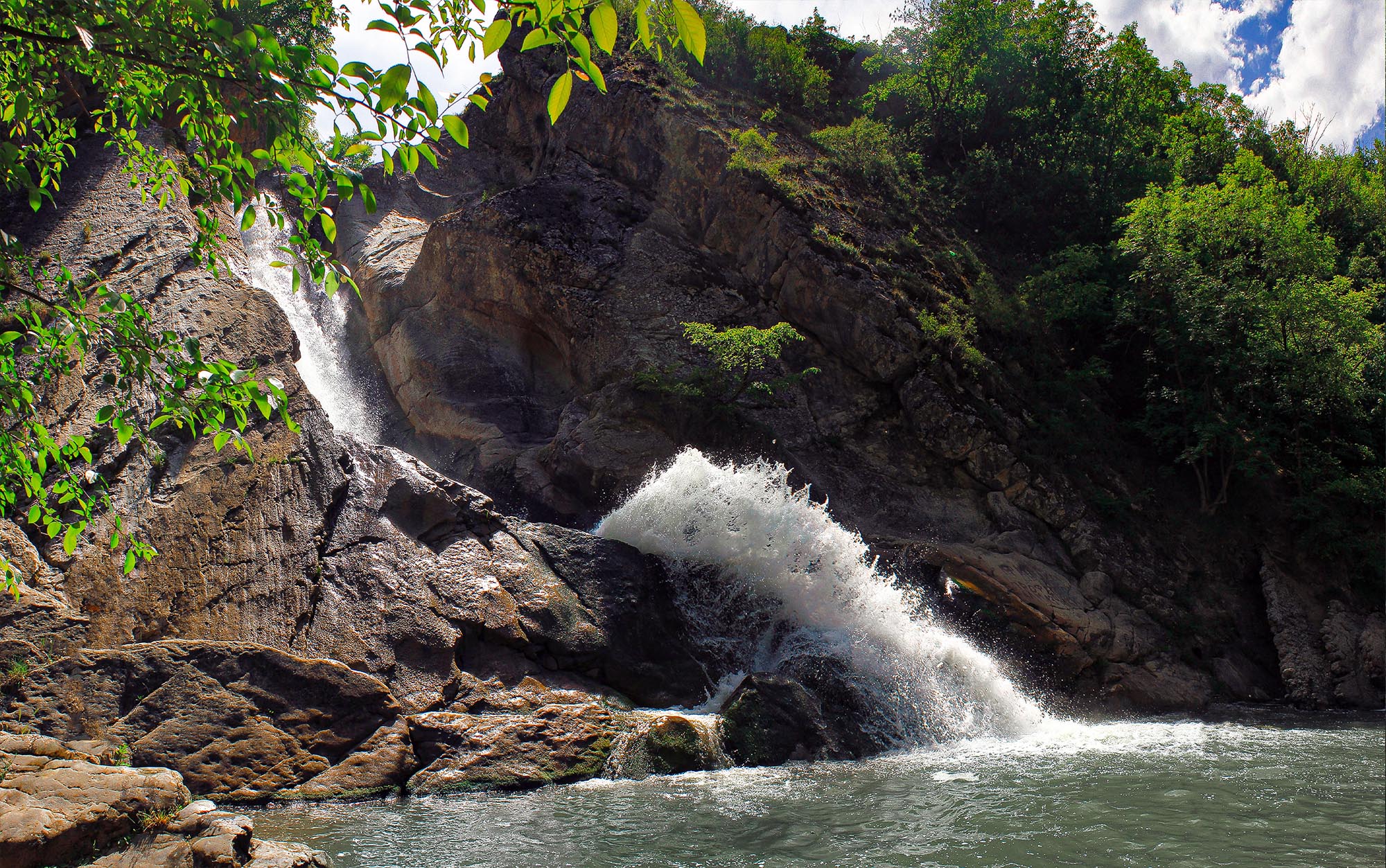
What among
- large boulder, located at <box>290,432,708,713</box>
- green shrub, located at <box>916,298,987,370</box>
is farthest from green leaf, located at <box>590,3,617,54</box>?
green shrub, located at <box>916,298,987,370</box>

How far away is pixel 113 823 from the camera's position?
18.1 ft

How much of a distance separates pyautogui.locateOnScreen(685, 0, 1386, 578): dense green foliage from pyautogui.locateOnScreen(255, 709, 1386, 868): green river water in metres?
11.3

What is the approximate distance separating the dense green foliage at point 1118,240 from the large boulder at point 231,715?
16.0 meters

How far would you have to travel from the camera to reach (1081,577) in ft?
55.2

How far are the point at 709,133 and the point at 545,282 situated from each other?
263 inches

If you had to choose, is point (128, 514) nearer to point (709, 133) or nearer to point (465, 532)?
point (465, 532)

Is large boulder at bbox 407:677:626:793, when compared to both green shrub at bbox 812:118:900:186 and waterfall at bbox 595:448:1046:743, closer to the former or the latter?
waterfall at bbox 595:448:1046:743

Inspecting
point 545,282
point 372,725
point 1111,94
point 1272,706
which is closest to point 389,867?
point 372,725

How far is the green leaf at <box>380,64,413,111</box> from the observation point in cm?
253

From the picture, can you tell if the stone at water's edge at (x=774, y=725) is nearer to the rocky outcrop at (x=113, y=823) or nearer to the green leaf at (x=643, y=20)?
the rocky outcrop at (x=113, y=823)

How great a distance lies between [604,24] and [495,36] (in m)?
0.35

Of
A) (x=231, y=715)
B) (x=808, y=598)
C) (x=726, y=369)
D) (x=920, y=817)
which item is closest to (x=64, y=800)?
(x=231, y=715)

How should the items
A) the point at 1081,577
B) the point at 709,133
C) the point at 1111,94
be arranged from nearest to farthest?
the point at 1081,577
the point at 709,133
the point at 1111,94

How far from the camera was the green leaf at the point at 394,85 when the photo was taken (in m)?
2.53
